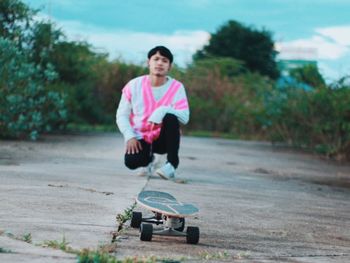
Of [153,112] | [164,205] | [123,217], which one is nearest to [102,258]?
[164,205]

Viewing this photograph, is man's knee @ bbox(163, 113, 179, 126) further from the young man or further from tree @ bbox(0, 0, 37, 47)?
tree @ bbox(0, 0, 37, 47)

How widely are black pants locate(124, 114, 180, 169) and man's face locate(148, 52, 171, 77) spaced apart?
42 centimetres

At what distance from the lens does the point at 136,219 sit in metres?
5.03

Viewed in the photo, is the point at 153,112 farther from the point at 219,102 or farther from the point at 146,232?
the point at 219,102

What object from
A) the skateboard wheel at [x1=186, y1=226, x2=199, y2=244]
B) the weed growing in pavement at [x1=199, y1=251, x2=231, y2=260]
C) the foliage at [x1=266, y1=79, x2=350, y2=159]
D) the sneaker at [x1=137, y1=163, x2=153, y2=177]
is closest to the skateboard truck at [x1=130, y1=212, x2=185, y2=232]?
the skateboard wheel at [x1=186, y1=226, x2=199, y2=244]

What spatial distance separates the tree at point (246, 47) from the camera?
58.9m

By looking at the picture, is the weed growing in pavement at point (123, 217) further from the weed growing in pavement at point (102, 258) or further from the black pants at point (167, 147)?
the black pants at point (167, 147)

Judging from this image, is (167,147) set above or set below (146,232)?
above

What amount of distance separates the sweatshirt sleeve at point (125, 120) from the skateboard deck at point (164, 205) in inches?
135

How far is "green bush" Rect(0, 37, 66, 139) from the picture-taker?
14398 millimetres

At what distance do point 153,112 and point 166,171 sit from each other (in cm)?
56

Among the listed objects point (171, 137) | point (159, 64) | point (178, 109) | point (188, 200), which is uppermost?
point (159, 64)

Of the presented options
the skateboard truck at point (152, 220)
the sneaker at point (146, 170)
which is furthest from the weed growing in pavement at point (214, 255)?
the sneaker at point (146, 170)

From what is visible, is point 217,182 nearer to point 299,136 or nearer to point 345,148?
point 345,148
